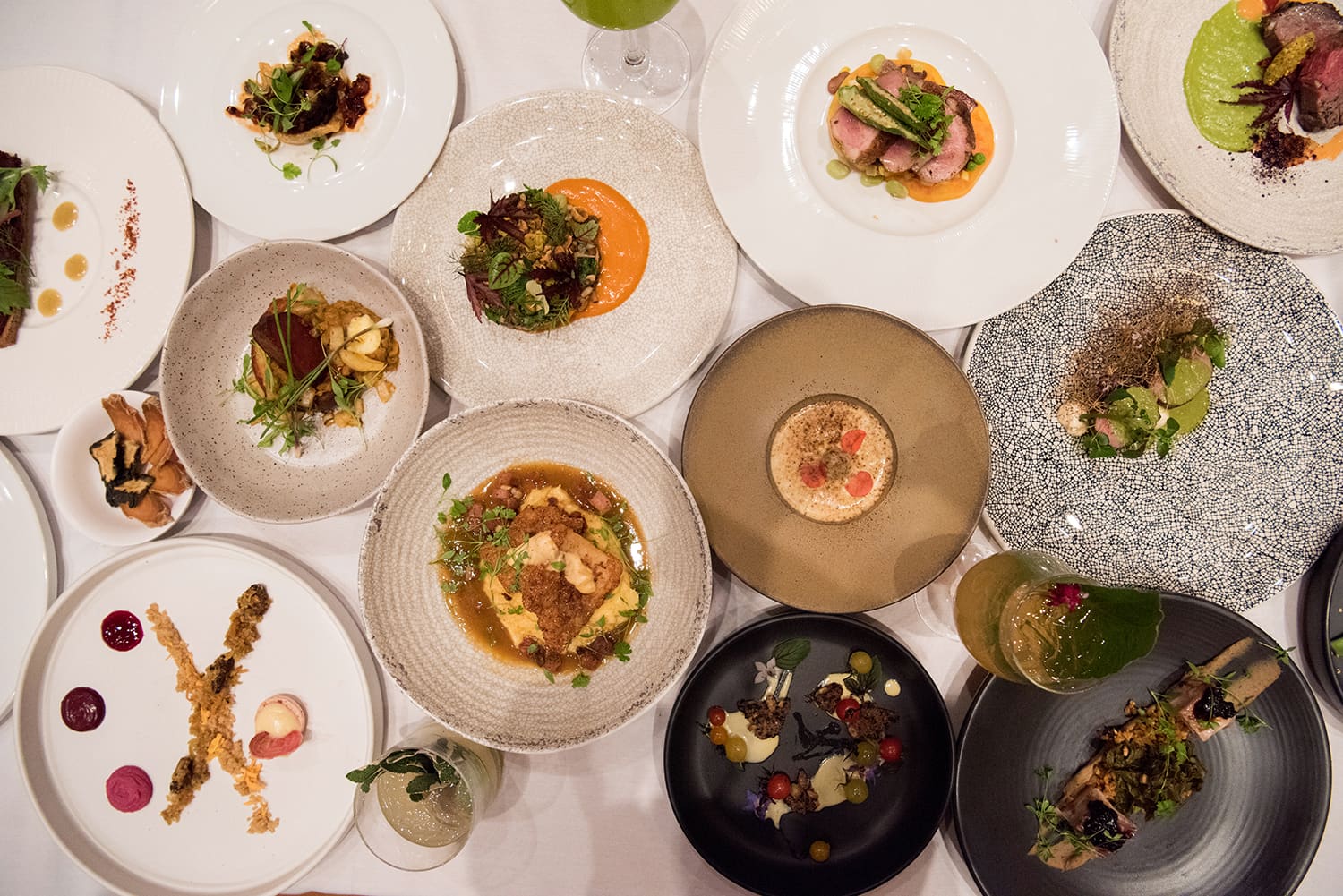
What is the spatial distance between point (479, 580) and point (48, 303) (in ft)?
5.39

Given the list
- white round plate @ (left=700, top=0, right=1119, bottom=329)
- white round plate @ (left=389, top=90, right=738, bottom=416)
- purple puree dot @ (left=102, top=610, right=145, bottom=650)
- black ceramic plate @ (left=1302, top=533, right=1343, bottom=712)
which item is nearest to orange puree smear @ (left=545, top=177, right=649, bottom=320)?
white round plate @ (left=389, top=90, right=738, bottom=416)

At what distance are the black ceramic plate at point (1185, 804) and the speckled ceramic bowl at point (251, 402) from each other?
1.95m

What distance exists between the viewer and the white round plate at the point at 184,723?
7.34 feet

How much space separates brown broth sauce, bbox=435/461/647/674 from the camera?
219 cm

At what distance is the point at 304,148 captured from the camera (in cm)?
220

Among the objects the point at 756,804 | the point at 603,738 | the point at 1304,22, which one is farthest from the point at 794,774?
the point at 1304,22

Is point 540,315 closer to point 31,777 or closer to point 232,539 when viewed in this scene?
point 232,539

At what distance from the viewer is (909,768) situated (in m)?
2.20

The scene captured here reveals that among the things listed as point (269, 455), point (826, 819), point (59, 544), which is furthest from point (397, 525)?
point (826, 819)

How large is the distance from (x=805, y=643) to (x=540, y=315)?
1269mm

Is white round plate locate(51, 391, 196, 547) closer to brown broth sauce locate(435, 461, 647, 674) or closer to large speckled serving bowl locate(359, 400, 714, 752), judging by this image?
large speckled serving bowl locate(359, 400, 714, 752)

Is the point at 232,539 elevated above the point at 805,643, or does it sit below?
above

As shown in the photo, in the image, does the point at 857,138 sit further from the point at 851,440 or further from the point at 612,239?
the point at 851,440

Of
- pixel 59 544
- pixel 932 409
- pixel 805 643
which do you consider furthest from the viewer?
pixel 59 544
